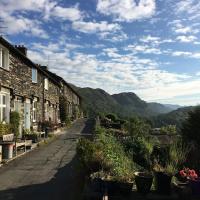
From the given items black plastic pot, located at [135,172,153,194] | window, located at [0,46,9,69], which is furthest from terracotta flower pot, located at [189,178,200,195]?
window, located at [0,46,9,69]

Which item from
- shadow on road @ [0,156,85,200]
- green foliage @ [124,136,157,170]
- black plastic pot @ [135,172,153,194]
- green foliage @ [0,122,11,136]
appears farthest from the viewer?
green foliage @ [0,122,11,136]

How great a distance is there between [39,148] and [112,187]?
11.8 m

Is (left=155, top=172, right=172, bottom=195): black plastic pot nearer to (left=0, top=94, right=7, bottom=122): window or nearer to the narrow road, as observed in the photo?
the narrow road

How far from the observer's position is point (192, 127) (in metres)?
19.0

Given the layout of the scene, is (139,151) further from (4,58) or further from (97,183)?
(4,58)

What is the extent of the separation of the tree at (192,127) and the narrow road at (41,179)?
22.6ft

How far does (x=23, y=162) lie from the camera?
1384 centimetres

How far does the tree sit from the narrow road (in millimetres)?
6876

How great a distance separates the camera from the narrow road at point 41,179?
8930 millimetres

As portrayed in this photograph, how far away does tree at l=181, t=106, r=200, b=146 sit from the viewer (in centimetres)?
1870

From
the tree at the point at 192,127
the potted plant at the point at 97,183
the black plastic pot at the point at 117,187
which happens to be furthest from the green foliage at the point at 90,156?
the tree at the point at 192,127

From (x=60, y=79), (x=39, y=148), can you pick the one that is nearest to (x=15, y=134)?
(x=39, y=148)

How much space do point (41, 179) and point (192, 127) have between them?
10.7m

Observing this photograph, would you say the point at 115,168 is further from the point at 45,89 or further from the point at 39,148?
the point at 45,89
